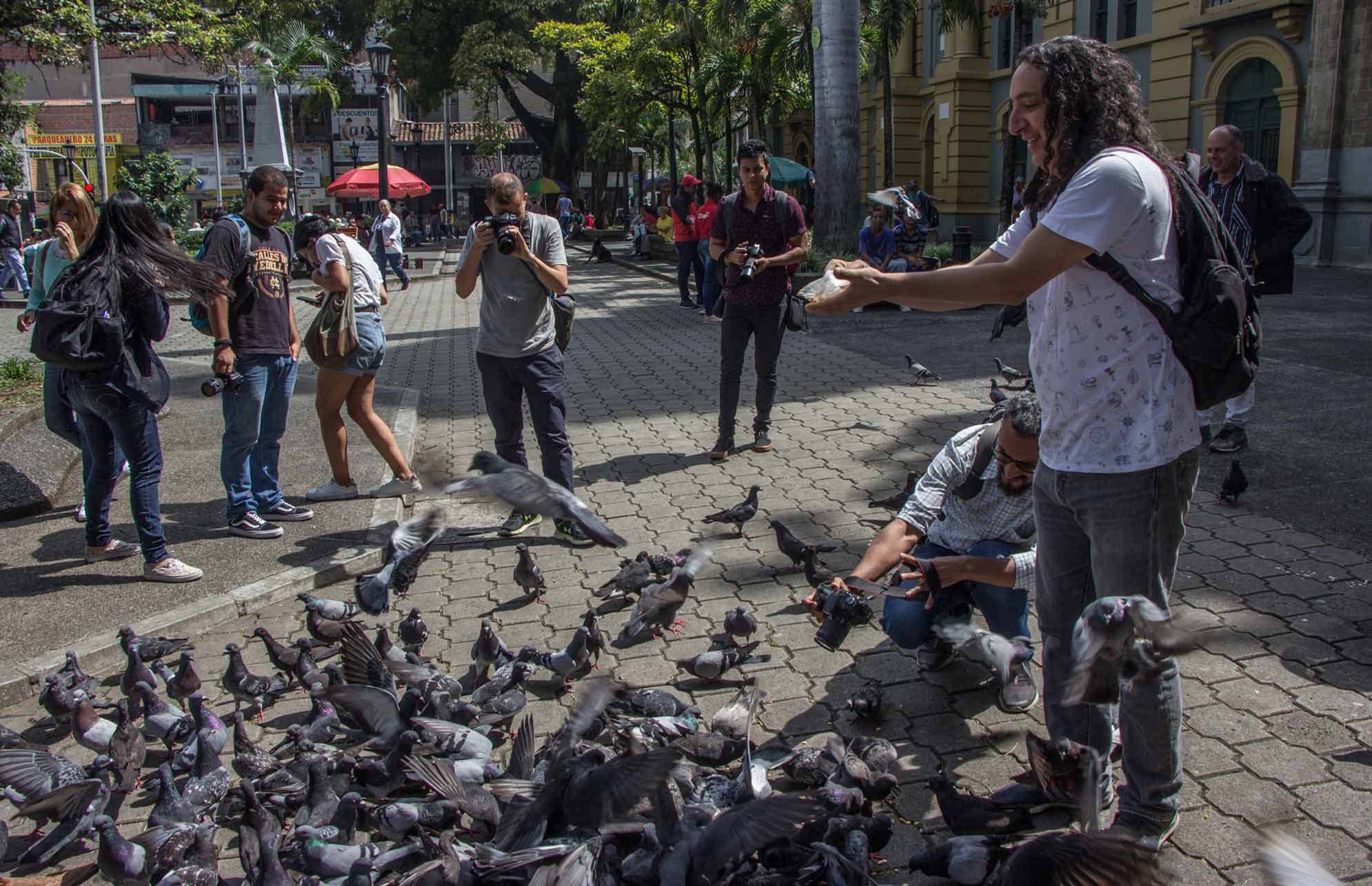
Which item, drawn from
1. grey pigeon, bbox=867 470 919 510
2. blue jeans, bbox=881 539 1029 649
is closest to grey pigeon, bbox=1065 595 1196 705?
blue jeans, bbox=881 539 1029 649

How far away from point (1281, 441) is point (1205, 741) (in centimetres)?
434

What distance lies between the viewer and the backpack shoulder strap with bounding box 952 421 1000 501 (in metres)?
3.70

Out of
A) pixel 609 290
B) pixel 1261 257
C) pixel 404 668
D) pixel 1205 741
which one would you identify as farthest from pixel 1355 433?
pixel 609 290

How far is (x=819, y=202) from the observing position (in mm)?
17391

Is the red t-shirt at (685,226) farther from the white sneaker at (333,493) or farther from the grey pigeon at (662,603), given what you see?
the grey pigeon at (662,603)

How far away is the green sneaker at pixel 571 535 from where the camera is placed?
603cm

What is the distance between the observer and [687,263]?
16516 mm

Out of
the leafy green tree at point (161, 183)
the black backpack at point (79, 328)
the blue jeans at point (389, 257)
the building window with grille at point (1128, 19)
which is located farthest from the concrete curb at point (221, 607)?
the leafy green tree at point (161, 183)

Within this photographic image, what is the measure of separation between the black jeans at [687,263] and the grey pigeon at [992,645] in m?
12.4

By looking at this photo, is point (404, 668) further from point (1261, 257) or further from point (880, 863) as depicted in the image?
point (1261, 257)

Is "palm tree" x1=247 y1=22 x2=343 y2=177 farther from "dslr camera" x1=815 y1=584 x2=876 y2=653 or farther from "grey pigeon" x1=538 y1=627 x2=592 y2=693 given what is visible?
"dslr camera" x1=815 y1=584 x2=876 y2=653

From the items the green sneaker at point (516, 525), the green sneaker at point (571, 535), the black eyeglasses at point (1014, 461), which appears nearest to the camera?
the black eyeglasses at point (1014, 461)

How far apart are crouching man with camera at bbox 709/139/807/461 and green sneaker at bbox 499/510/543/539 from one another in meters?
1.65

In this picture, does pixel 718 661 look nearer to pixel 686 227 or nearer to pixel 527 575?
pixel 527 575
